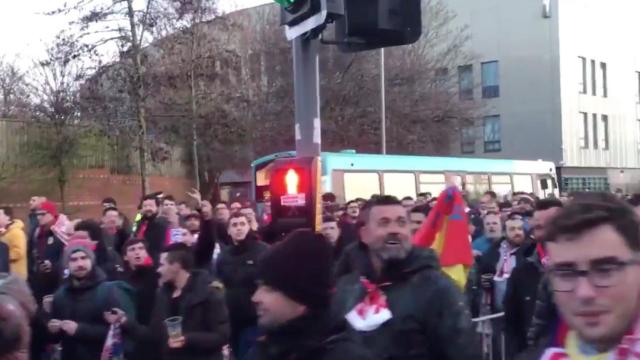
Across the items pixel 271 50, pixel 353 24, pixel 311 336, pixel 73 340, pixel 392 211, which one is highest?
pixel 271 50

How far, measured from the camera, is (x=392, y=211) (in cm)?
505

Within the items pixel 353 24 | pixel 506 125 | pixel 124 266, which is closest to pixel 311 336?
pixel 353 24

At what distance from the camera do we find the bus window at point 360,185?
21.6 meters

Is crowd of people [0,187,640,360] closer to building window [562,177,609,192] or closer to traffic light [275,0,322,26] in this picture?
traffic light [275,0,322,26]

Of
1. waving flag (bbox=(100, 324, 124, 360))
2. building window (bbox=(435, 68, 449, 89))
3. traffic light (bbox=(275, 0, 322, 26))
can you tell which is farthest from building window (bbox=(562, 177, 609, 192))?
traffic light (bbox=(275, 0, 322, 26))

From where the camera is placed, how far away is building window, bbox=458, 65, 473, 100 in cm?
4272

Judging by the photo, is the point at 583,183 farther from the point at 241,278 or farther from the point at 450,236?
the point at 450,236

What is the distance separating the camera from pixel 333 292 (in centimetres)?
359

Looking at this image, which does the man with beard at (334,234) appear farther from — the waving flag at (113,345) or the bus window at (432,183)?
the bus window at (432,183)

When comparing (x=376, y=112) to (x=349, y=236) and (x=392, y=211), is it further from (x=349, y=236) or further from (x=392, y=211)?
(x=392, y=211)

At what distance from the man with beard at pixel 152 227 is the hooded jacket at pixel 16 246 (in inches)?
53.4

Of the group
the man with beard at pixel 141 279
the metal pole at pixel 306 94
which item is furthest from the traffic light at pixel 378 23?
the man with beard at pixel 141 279

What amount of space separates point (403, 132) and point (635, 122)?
2487 cm

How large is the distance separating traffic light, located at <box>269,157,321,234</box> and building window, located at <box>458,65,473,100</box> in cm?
3662
